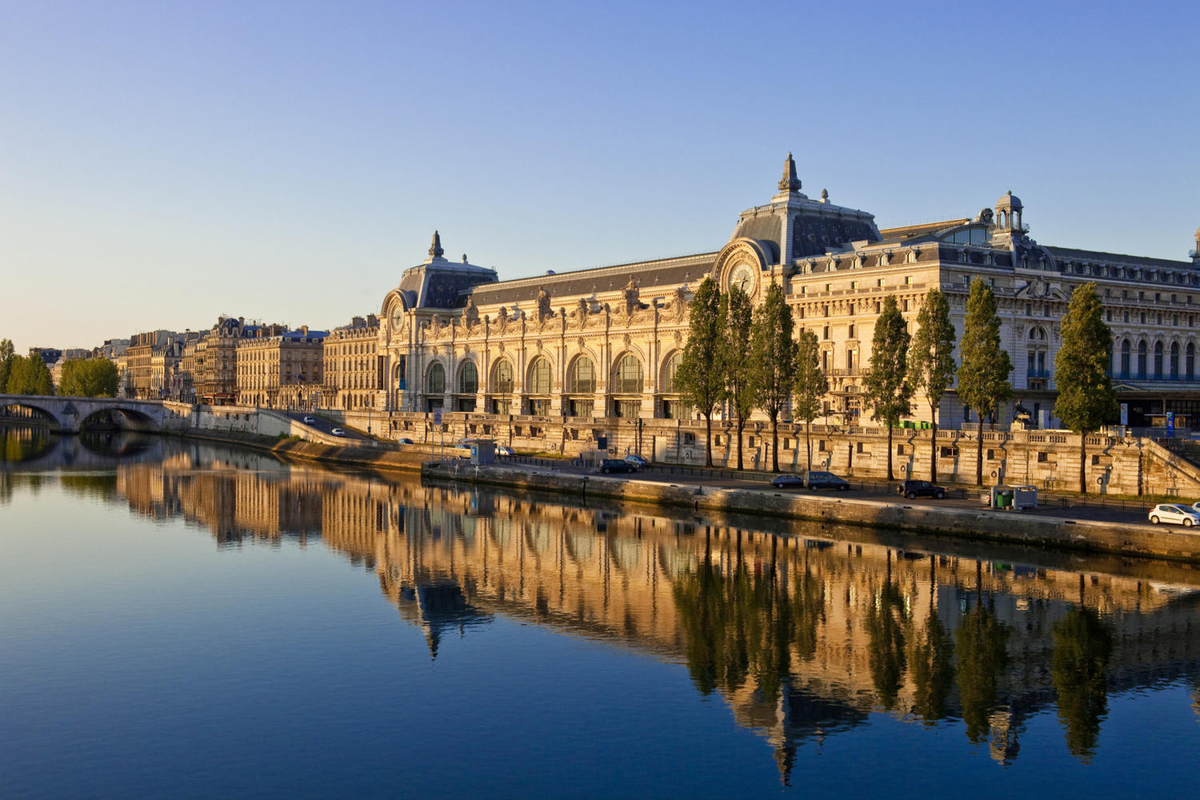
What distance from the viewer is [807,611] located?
153 feet

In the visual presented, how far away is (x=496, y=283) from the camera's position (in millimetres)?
162625

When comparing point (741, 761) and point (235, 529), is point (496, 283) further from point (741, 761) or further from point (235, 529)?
point (741, 761)

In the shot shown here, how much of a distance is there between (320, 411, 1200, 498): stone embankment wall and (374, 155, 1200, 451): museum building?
65 cm

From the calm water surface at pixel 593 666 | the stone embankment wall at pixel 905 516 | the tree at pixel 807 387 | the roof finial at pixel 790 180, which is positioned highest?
the roof finial at pixel 790 180

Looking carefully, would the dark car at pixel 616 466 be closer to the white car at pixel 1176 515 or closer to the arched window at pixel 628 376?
the arched window at pixel 628 376

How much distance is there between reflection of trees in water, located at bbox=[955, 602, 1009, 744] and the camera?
33972 millimetres

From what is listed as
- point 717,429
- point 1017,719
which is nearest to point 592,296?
point 717,429

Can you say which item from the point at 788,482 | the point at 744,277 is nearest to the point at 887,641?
the point at 788,482

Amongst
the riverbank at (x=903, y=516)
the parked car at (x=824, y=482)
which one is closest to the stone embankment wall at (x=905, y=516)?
the riverbank at (x=903, y=516)

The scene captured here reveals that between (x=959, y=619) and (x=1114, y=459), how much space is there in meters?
27.7

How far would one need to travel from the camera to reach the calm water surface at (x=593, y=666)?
2997cm

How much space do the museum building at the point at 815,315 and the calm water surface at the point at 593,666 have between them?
34455 mm

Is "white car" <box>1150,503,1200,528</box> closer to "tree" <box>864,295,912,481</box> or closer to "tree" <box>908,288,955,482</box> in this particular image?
"tree" <box>908,288,955,482</box>

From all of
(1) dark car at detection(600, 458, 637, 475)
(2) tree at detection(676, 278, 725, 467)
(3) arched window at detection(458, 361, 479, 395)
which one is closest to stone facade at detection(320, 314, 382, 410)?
(3) arched window at detection(458, 361, 479, 395)
